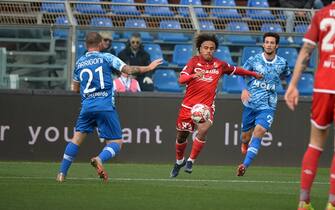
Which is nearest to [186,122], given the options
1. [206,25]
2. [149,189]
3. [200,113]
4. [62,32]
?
[200,113]

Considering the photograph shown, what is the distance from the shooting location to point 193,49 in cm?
1945

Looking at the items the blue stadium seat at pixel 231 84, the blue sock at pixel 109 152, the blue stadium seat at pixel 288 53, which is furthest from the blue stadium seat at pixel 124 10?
the blue sock at pixel 109 152

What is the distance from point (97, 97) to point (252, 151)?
334 cm

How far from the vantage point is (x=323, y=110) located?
31.3 feet

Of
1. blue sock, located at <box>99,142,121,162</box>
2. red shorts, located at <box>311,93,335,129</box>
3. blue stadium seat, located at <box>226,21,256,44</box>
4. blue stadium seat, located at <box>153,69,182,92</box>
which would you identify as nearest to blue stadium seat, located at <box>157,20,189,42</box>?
blue stadium seat, located at <box>153,69,182,92</box>

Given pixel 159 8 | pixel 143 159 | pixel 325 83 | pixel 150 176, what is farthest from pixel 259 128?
pixel 325 83

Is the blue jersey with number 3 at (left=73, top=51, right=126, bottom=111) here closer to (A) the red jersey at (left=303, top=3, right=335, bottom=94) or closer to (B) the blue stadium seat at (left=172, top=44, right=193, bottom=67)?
(A) the red jersey at (left=303, top=3, right=335, bottom=94)

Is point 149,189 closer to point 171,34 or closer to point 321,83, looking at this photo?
point 321,83

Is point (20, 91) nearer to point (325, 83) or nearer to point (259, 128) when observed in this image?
point (259, 128)

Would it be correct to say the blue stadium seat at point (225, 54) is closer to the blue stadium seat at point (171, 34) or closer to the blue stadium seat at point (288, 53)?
the blue stadium seat at point (171, 34)

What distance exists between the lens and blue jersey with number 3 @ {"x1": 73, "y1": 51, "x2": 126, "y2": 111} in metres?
13.7

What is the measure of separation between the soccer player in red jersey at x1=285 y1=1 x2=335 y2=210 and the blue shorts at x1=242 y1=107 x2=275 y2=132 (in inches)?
257

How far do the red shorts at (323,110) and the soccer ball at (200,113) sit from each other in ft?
19.0

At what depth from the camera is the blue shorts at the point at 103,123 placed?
13773 mm
